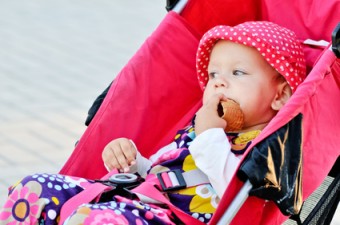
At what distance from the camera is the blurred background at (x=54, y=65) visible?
4.18 meters

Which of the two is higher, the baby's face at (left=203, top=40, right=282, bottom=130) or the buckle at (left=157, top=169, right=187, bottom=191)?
the baby's face at (left=203, top=40, right=282, bottom=130)

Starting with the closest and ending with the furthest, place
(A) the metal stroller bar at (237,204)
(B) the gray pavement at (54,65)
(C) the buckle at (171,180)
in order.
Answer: (A) the metal stroller bar at (237,204)
(C) the buckle at (171,180)
(B) the gray pavement at (54,65)

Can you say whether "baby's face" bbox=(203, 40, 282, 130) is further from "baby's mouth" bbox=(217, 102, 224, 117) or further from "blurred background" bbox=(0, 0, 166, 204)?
"blurred background" bbox=(0, 0, 166, 204)

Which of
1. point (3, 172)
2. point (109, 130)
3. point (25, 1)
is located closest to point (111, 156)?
point (109, 130)

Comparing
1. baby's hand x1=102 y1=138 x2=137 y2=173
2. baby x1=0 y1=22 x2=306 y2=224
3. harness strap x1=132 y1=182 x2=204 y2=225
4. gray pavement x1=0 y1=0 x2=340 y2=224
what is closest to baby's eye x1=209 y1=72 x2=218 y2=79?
baby x1=0 y1=22 x2=306 y2=224

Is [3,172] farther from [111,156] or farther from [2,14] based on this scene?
[2,14]

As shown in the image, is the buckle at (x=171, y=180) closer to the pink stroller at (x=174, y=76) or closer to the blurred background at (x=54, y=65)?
the pink stroller at (x=174, y=76)

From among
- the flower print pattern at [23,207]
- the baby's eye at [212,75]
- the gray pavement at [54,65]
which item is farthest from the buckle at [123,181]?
the gray pavement at [54,65]

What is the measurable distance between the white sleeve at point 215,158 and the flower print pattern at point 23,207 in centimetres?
48

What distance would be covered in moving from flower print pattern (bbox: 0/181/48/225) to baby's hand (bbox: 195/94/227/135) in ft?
1.79

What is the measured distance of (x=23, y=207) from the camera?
237 cm

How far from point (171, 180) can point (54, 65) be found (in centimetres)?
299

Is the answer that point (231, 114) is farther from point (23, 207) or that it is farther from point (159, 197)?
point (23, 207)

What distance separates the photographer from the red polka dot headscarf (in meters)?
2.62
